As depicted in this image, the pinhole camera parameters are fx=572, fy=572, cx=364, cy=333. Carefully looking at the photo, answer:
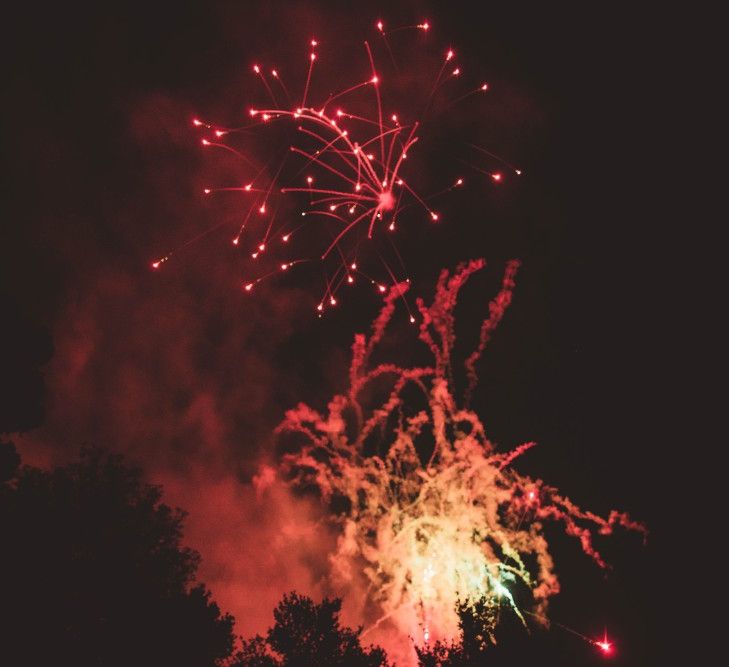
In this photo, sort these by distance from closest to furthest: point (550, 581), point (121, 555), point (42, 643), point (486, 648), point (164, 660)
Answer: point (42, 643), point (486, 648), point (164, 660), point (121, 555), point (550, 581)

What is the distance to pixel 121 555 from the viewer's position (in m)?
15.1

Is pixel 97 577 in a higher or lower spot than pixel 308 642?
higher

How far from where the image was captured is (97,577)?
46.1 ft

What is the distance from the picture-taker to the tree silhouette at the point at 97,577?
12375 millimetres

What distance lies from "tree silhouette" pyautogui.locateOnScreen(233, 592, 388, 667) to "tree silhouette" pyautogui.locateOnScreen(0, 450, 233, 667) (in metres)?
1.10

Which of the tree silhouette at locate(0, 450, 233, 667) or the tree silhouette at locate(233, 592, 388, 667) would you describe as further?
the tree silhouette at locate(233, 592, 388, 667)

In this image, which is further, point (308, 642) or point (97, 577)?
point (308, 642)

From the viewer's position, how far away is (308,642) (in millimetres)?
15398

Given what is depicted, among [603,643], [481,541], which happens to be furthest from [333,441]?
[603,643]

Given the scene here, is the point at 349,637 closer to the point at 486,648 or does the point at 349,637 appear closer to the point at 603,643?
the point at 486,648

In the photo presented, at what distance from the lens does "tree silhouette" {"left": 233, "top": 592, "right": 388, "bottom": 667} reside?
49.8ft

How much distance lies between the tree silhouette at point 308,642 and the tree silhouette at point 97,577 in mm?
1104

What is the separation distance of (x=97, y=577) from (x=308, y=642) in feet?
18.8

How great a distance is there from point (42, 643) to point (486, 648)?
31.1 feet
